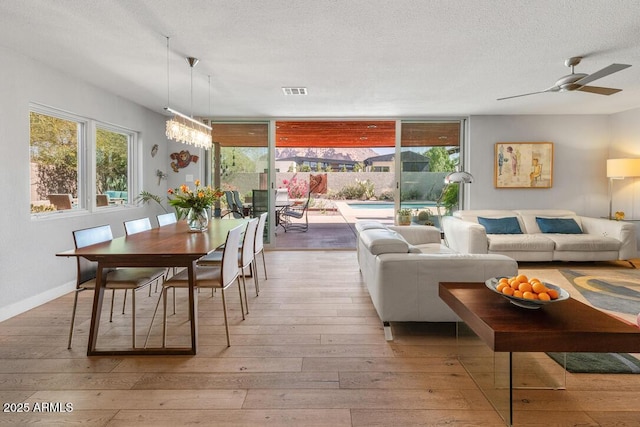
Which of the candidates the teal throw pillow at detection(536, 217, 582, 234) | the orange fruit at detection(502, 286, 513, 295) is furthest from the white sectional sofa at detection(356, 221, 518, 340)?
the teal throw pillow at detection(536, 217, 582, 234)

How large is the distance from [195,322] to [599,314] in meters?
2.36

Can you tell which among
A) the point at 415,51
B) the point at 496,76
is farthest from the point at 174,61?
the point at 496,76

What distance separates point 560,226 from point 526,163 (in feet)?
3.88

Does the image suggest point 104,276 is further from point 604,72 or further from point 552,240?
point 552,240

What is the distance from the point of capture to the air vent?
181 inches

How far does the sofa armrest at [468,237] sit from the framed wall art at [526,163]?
144 cm

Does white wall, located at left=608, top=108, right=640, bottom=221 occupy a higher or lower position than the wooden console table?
higher

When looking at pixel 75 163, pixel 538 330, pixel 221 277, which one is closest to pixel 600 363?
pixel 538 330

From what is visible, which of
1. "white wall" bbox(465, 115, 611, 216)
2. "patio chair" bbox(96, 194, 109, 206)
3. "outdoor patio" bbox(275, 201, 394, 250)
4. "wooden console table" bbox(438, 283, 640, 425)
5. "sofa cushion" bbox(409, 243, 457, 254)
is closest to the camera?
"wooden console table" bbox(438, 283, 640, 425)

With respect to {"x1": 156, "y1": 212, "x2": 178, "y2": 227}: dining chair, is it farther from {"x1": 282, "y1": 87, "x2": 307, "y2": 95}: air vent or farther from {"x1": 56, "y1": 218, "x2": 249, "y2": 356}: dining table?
{"x1": 282, "y1": 87, "x2": 307, "y2": 95}: air vent

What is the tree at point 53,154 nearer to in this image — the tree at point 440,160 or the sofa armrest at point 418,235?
the sofa armrest at point 418,235

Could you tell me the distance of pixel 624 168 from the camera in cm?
548

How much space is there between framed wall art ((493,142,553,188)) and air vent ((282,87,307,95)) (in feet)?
11.2

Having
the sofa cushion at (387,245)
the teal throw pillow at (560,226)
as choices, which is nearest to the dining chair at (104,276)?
the sofa cushion at (387,245)
